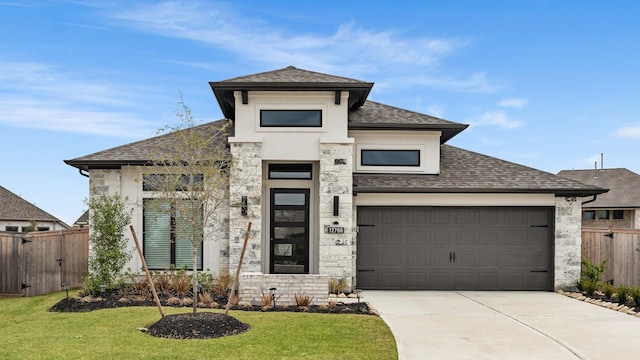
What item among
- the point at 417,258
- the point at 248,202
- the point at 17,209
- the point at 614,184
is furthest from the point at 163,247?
the point at 614,184

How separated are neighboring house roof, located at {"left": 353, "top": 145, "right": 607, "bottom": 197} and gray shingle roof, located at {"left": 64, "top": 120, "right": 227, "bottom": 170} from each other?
4836 mm

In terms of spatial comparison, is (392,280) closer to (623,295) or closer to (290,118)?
(290,118)

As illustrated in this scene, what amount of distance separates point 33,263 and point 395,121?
36.3 ft

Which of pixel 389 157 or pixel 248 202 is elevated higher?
pixel 389 157

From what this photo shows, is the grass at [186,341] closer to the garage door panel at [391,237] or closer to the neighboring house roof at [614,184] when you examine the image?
the garage door panel at [391,237]

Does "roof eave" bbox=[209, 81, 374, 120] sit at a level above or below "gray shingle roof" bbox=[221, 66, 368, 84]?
below

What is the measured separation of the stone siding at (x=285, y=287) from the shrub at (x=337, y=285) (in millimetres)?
1712

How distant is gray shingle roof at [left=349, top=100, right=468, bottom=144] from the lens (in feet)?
48.1

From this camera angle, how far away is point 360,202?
14266 millimetres

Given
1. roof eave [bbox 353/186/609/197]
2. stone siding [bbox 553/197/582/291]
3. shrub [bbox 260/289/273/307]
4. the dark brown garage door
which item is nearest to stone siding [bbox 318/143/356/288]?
roof eave [bbox 353/186/609/197]

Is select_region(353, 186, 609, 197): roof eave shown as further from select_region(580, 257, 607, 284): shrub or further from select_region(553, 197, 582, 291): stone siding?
select_region(580, 257, 607, 284): shrub

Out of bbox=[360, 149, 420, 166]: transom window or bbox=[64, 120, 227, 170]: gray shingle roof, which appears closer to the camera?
bbox=[64, 120, 227, 170]: gray shingle roof

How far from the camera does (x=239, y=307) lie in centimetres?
1114

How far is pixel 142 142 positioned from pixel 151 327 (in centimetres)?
792
